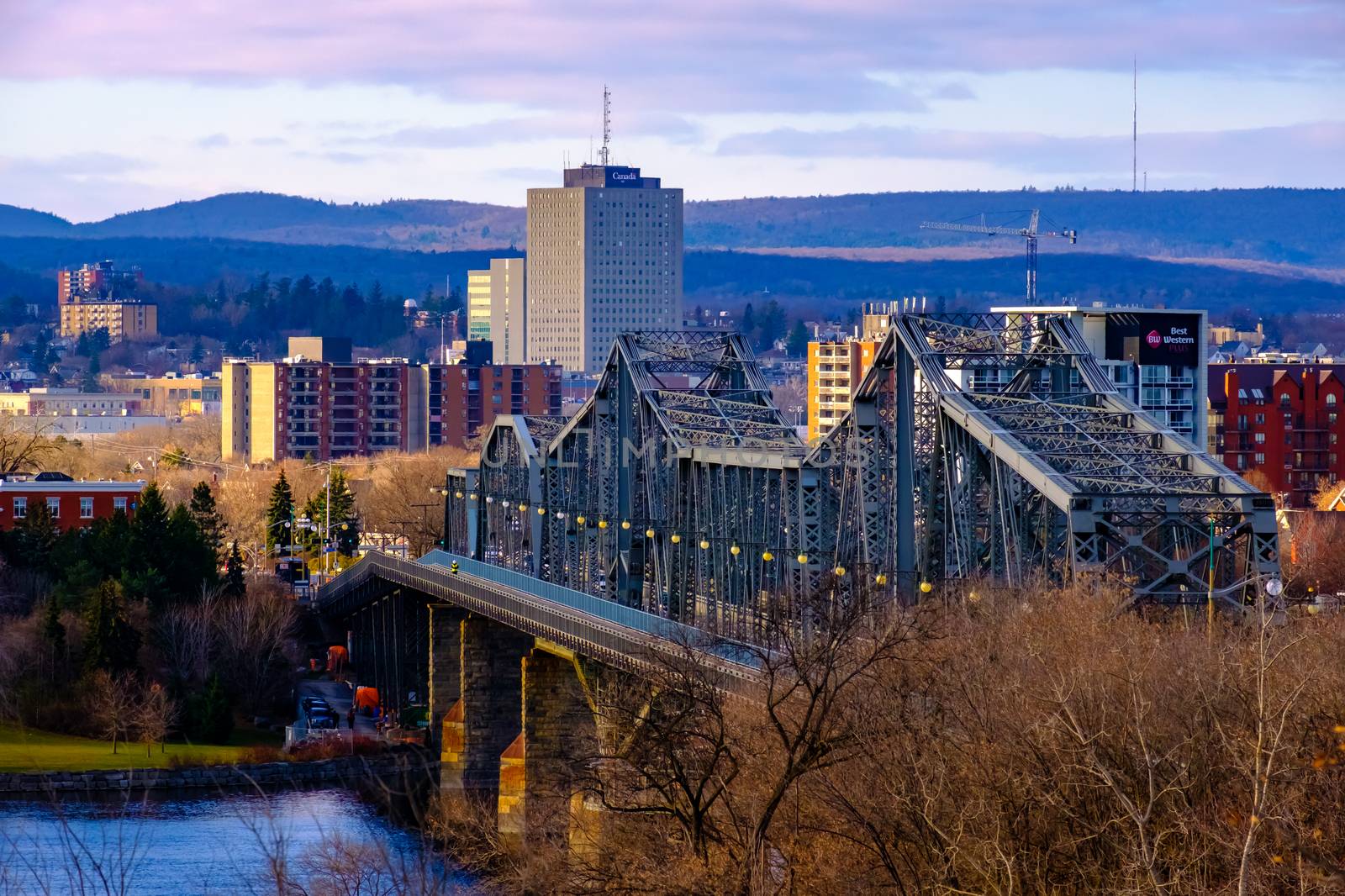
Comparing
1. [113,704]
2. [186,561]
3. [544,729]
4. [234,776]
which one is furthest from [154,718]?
[186,561]

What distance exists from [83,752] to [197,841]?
17568 mm

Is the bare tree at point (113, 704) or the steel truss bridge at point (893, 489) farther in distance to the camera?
the bare tree at point (113, 704)

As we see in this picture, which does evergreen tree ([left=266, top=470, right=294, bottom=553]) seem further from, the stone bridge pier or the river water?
the river water

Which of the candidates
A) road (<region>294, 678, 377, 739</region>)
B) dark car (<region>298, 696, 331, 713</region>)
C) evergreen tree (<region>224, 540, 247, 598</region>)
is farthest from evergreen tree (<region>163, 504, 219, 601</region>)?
dark car (<region>298, 696, 331, 713</region>)

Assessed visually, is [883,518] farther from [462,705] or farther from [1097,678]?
[1097,678]

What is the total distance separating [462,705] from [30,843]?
91.0ft

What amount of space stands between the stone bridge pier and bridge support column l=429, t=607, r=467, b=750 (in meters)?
0.03

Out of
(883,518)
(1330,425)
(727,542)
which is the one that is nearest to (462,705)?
(727,542)

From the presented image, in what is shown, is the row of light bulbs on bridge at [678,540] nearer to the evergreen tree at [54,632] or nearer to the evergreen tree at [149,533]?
the evergreen tree at [149,533]

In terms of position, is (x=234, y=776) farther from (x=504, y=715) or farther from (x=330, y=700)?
(x=330, y=700)

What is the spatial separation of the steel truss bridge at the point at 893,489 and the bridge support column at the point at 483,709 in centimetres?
573

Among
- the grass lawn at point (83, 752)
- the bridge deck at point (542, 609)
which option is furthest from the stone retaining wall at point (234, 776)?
the bridge deck at point (542, 609)

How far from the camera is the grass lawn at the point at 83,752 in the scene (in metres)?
91.4

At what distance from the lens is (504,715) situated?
101312 millimetres
